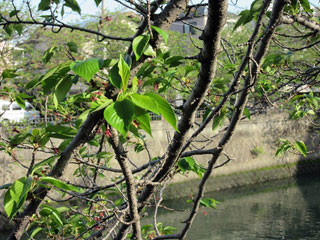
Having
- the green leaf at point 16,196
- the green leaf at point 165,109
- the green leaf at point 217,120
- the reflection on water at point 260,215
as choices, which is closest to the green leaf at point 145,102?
the green leaf at point 165,109

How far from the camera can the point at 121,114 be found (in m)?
0.85

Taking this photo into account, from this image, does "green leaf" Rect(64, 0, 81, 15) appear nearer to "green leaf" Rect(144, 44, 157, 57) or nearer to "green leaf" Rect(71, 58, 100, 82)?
"green leaf" Rect(144, 44, 157, 57)

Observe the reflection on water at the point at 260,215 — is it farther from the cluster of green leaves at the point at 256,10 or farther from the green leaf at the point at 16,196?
the green leaf at the point at 16,196

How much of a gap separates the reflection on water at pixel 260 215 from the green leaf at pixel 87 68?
330 inches

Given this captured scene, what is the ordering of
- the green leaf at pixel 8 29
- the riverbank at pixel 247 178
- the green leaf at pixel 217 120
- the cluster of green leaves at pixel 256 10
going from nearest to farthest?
1. the green leaf at pixel 217 120
2. the cluster of green leaves at pixel 256 10
3. the green leaf at pixel 8 29
4. the riverbank at pixel 247 178

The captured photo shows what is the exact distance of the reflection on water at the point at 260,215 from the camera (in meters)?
10.6

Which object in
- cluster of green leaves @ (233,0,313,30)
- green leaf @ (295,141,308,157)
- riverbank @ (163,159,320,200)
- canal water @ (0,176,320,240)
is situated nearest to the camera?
cluster of green leaves @ (233,0,313,30)

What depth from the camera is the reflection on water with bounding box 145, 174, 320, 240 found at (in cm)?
1057

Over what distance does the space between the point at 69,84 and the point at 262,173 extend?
16.4 m

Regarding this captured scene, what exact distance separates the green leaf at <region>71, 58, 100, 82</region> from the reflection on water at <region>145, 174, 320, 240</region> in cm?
839

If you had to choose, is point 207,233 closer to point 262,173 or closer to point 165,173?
point 262,173

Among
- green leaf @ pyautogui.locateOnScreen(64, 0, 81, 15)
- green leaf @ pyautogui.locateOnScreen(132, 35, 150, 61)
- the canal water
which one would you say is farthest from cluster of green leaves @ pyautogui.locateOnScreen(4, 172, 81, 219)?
the canal water

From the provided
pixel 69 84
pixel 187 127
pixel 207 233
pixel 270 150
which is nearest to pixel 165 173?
pixel 187 127

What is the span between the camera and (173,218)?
459 inches
